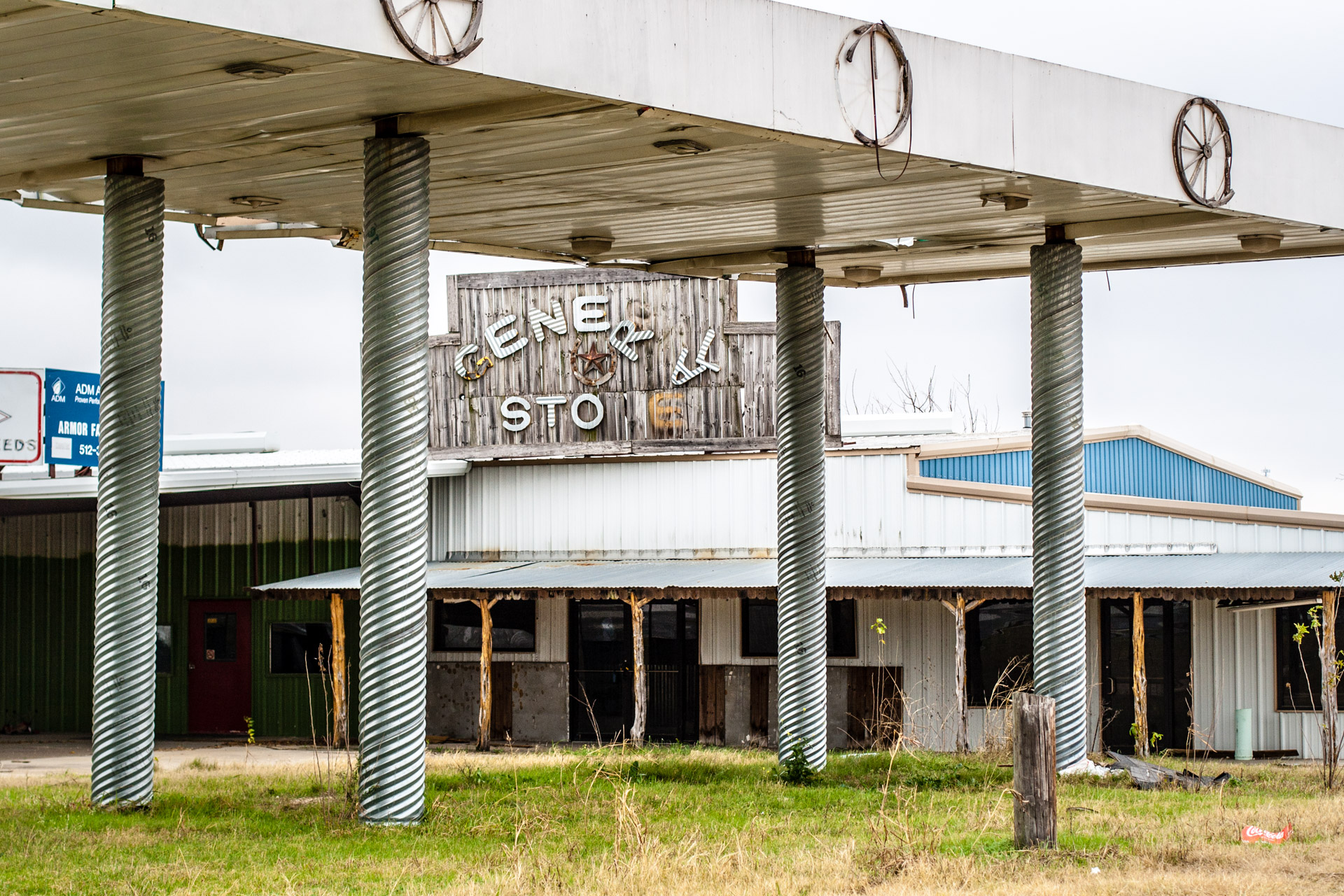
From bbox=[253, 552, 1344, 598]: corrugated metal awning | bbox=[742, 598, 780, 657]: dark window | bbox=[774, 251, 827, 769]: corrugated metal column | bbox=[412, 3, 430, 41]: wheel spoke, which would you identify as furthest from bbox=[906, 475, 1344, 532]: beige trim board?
bbox=[412, 3, 430, 41]: wheel spoke

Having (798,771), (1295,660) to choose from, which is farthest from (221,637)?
(1295,660)

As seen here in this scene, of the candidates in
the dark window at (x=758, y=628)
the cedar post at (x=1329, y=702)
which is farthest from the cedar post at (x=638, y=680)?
the cedar post at (x=1329, y=702)

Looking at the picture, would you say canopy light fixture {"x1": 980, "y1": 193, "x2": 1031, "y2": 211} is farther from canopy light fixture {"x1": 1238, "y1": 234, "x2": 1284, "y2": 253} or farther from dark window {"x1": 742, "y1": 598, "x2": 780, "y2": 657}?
dark window {"x1": 742, "y1": 598, "x2": 780, "y2": 657}

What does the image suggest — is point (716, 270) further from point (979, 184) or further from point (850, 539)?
point (850, 539)

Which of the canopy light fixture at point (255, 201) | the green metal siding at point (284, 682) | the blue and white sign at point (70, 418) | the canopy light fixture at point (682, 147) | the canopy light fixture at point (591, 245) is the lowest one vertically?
the green metal siding at point (284, 682)

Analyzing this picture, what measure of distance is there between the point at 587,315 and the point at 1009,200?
13.3 metres

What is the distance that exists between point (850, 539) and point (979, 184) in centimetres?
1108

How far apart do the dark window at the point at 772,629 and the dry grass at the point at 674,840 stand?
828 cm

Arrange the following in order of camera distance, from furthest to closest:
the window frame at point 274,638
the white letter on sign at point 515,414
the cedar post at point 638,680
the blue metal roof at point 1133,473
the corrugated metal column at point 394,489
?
the window frame at point 274,638 → the white letter on sign at point 515,414 → the blue metal roof at point 1133,473 → the cedar post at point 638,680 → the corrugated metal column at point 394,489

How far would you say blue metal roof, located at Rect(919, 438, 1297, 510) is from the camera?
942 inches

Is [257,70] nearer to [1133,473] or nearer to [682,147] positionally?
[682,147]

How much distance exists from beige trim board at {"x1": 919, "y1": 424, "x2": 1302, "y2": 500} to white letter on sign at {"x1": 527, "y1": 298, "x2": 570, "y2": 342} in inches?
254

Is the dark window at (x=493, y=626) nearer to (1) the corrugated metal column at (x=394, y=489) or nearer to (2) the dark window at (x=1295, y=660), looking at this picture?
(2) the dark window at (x=1295, y=660)

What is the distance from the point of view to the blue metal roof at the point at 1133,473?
23938 millimetres
